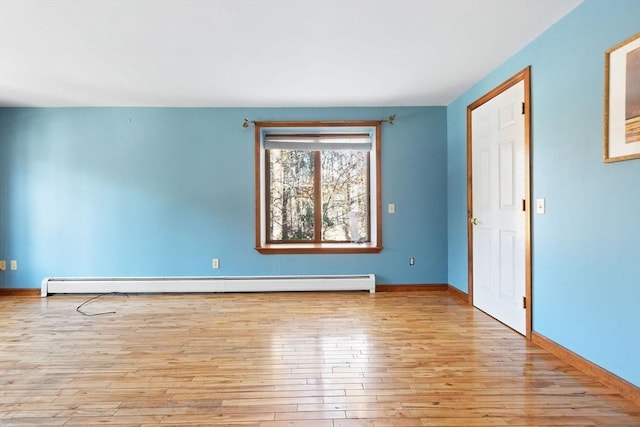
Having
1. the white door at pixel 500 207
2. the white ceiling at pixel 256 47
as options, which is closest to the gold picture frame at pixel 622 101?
the white ceiling at pixel 256 47

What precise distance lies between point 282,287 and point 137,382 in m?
2.21

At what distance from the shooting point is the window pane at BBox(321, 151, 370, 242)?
15.0ft

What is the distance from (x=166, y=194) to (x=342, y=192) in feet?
7.35

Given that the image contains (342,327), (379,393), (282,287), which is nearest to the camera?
(379,393)

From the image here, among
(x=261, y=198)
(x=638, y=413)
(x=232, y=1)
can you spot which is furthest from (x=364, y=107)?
(x=638, y=413)

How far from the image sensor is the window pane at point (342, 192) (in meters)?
4.57

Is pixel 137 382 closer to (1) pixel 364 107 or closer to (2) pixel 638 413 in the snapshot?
(2) pixel 638 413

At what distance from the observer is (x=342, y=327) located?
9.77 feet

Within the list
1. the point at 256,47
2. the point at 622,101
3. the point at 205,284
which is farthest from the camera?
the point at 205,284

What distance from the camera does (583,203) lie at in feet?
7.04

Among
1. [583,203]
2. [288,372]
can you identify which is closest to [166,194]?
[288,372]

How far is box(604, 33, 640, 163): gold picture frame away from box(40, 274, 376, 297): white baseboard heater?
276 centimetres

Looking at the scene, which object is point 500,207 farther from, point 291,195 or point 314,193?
point 291,195

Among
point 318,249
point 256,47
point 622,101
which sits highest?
point 256,47
